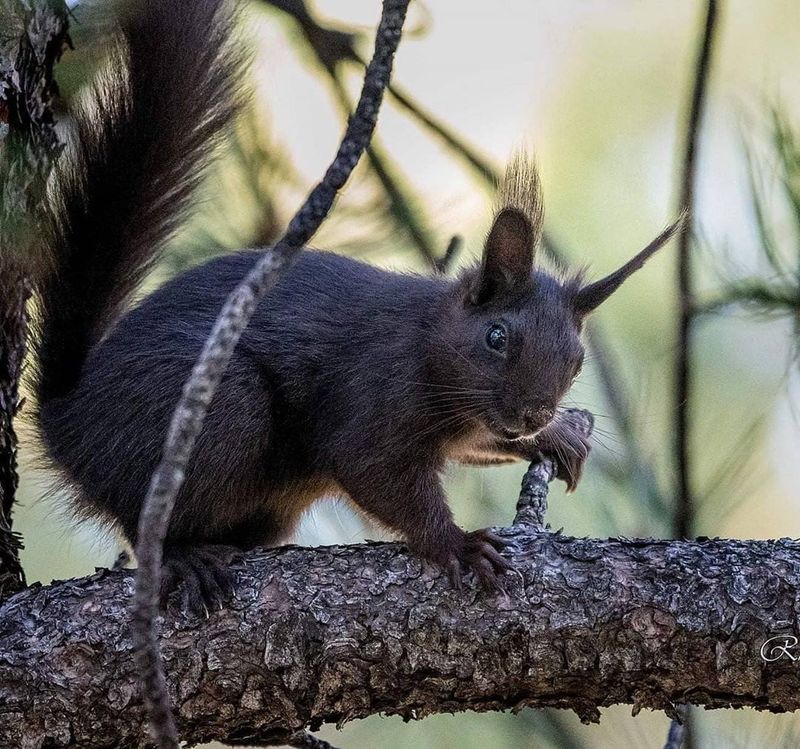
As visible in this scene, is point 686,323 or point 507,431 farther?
point 686,323

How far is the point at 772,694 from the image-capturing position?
1156mm

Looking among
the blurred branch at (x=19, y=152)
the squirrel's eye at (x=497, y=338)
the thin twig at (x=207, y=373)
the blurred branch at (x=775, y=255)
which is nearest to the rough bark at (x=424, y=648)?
the blurred branch at (x=19, y=152)

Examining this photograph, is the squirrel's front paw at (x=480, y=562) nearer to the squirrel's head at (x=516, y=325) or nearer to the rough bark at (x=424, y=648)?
the rough bark at (x=424, y=648)

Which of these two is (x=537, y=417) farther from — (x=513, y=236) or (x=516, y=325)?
(x=513, y=236)

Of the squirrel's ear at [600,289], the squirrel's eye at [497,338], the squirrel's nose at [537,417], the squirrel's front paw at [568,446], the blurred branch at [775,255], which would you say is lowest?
the squirrel's front paw at [568,446]

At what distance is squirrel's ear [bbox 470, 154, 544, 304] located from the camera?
4.55 ft

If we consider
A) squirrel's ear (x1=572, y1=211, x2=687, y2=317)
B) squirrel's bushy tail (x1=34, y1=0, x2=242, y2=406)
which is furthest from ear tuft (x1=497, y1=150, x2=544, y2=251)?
squirrel's bushy tail (x1=34, y1=0, x2=242, y2=406)

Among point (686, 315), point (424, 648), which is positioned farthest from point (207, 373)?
point (686, 315)

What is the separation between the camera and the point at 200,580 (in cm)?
124

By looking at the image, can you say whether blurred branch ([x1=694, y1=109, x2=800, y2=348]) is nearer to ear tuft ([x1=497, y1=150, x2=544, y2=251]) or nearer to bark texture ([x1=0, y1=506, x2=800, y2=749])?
ear tuft ([x1=497, y1=150, x2=544, y2=251])

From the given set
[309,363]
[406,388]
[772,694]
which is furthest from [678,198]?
[772,694]

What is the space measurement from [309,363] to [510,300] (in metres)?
0.31

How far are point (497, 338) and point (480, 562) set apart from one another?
0.32 m

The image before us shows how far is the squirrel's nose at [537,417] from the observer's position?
134 centimetres
